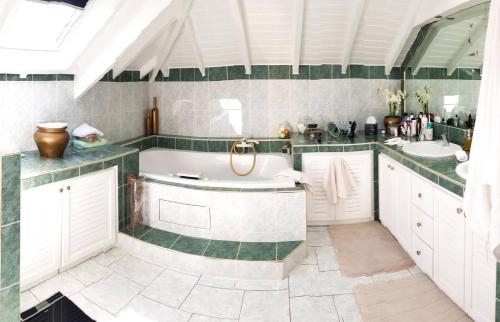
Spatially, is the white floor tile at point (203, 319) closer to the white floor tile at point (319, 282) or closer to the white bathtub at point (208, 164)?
the white floor tile at point (319, 282)

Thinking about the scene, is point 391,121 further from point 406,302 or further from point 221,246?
point 221,246

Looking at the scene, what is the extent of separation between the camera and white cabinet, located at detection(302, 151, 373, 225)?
373cm

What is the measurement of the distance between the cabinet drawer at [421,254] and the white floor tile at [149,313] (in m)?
1.80

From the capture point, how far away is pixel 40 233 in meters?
2.63

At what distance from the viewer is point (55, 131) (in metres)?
3.07

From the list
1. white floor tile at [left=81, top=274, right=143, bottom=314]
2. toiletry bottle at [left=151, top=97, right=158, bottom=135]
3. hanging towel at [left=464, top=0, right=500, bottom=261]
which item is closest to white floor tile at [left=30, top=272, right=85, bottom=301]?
white floor tile at [left=81, top=274, right=143, bottom=314]

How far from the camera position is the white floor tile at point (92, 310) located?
7.47 ft

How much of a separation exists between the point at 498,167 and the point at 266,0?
297cm

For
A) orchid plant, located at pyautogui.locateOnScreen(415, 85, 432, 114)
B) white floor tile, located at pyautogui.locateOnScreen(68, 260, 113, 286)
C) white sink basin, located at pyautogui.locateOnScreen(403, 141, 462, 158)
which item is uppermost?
orchid plant, located at pyautogui.locateOnScreen(415, 85, 432, 114)

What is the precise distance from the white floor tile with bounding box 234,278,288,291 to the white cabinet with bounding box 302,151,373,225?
1237 millimetres

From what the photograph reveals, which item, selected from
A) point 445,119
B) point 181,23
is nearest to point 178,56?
point 181,23

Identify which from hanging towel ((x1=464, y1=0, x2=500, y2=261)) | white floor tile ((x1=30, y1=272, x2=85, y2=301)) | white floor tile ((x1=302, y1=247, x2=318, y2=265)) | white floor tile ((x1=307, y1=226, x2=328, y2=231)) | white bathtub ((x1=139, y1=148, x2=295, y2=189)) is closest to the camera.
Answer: hanging towel ((x1=464, y1=0, x2=500, y2=261))

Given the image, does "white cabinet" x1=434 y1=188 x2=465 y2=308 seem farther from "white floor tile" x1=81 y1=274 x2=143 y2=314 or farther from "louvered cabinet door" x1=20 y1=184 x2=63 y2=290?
"louvered cabinet door" x1=20 y1=184 x2=63 y2=290

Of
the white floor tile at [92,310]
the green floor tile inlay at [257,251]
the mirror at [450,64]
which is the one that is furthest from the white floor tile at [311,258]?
the mirror at [450,64]
